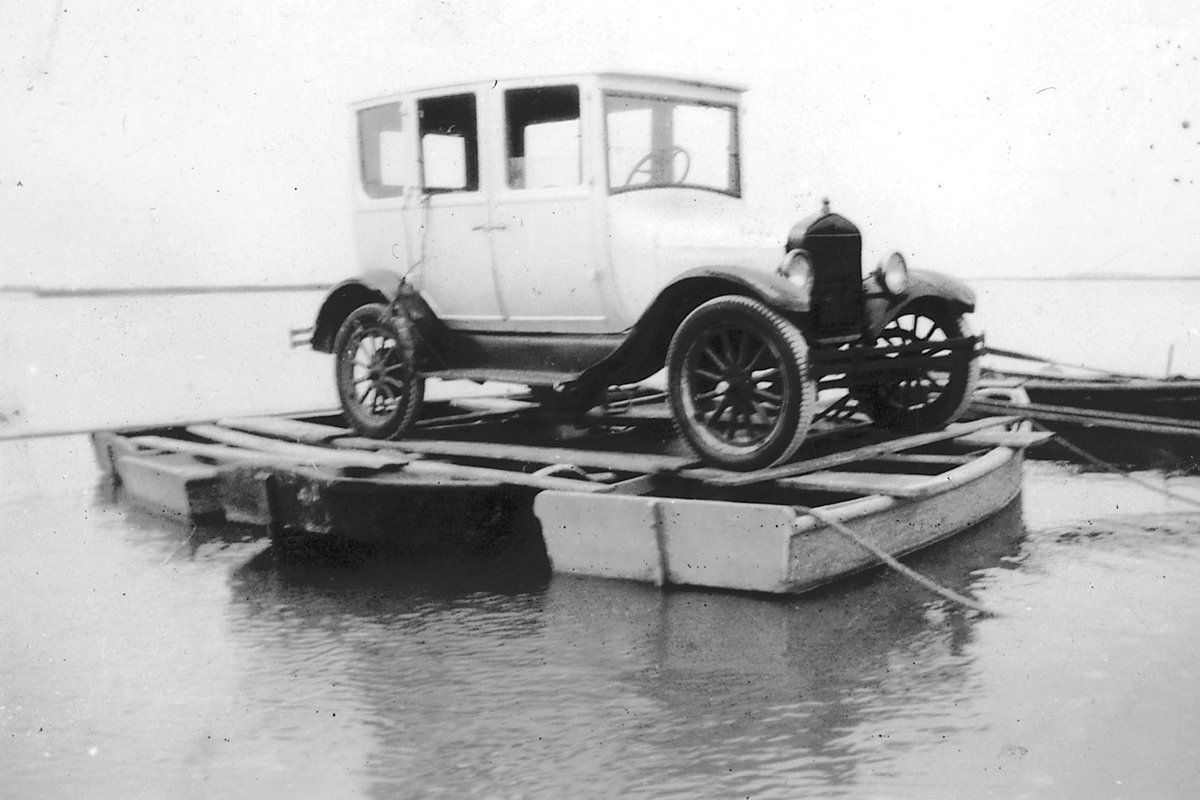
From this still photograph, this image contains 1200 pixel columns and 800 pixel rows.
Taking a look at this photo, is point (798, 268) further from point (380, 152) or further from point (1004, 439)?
point (380, 152)

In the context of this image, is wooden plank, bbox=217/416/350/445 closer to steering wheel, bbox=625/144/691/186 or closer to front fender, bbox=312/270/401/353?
front fender, bbox=312/270/401/353

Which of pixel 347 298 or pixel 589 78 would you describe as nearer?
→ pixel 589 78

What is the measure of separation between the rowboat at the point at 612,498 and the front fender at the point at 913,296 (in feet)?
2.07

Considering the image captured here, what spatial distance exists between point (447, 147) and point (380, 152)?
0.59 metres

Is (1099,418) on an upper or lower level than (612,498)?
upper

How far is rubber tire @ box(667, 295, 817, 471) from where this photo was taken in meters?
4.94

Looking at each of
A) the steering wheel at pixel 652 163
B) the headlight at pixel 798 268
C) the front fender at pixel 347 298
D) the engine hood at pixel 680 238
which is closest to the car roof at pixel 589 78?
the steering wheel at pixel 652 163

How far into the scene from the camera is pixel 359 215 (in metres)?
6.96

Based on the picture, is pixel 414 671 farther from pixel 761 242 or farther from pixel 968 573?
pixel 761 242

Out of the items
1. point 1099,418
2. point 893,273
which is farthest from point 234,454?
point 1099,418

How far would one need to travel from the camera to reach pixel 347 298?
6926mm

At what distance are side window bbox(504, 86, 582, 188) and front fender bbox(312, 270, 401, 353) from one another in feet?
3.38

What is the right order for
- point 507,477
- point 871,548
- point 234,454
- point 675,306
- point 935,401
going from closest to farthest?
point 871,548 → point 507,477 → point 675,306 → point 935,401 → point 234,454

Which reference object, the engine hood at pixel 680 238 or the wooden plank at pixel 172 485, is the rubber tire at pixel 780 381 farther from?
the wooden plank at pixel 172 485
